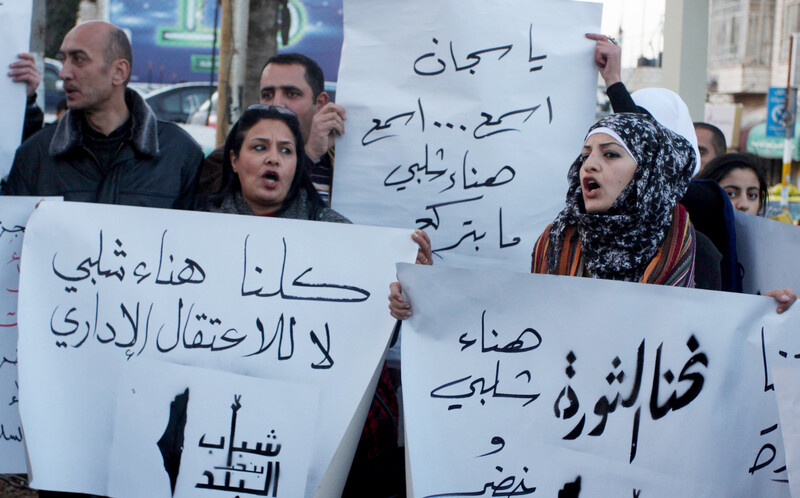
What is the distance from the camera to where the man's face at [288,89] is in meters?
3.33

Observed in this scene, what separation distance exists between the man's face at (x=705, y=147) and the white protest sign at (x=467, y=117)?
1324 millimetres

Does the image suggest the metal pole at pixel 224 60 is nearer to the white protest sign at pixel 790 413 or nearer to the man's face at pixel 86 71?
the man's face at pixel 86 71

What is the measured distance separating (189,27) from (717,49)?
A: 32.1 metres

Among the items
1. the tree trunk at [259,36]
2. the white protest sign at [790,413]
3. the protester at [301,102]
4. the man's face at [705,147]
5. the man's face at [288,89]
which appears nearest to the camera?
the white protest sign at [790,413]

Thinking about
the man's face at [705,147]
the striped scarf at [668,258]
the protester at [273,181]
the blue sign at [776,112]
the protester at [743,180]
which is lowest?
the striped scarf at [668,258]

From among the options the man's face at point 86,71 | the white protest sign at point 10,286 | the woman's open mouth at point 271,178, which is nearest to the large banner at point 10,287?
the white protest sign at point 10,286

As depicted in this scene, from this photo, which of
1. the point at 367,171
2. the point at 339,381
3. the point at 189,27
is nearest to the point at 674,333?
the point at 339,381

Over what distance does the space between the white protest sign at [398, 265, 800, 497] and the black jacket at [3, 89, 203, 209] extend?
1170 mm

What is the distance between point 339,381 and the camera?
7.48 feet

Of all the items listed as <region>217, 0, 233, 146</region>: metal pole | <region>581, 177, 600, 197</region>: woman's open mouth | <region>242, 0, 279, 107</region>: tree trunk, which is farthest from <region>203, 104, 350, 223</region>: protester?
<region>217, 0, 233, 146</region>: metal pole

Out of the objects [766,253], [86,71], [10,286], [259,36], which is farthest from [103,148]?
[259,36]

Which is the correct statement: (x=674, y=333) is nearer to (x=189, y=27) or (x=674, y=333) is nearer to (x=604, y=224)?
(x=604, y=224)

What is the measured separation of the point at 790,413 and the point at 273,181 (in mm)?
1595

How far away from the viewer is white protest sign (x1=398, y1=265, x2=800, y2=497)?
206cm
